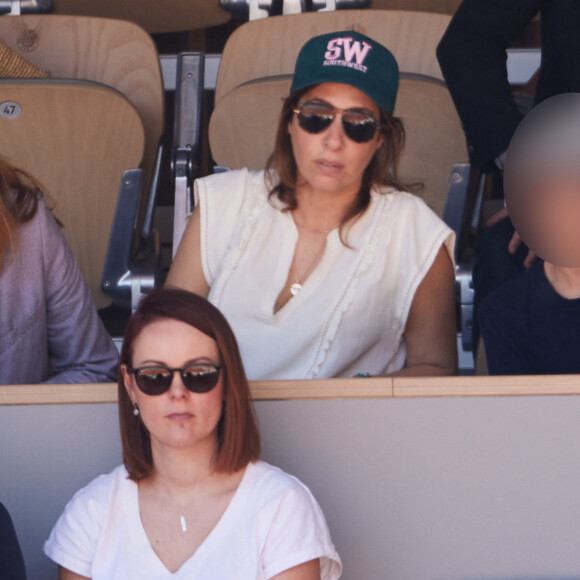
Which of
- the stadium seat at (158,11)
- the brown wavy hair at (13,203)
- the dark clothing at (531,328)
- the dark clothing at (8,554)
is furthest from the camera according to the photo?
the stadium seat at (158,11)

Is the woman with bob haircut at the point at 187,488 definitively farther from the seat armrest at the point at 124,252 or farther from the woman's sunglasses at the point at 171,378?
the seat armrest at the point at 124,252

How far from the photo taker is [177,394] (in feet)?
3.60

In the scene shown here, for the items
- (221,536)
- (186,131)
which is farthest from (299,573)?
(186,131)

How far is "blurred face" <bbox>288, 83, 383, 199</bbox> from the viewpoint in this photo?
1.54 m

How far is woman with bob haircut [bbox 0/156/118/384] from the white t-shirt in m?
0.42

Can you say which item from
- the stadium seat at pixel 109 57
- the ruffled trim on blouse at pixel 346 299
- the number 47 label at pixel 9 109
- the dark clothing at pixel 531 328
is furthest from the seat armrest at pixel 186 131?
the dark clothing at pixel 531 328

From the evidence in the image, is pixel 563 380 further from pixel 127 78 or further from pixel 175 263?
pixel 127 78

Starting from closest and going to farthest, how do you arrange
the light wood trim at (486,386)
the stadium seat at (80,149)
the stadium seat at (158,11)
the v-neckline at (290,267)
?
the light wood trim at (486,386), the v-neckline at (290,267), the stadium seat at (80,149), the stadium seat at (158,11)

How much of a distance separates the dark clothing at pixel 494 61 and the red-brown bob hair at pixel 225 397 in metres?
0.73

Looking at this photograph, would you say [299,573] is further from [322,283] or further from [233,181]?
[233,181]

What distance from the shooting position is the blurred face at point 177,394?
110 centimetres

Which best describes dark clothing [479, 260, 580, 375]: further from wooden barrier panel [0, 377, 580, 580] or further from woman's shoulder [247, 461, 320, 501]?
woman's shoulder [247, 461, 320, 501]

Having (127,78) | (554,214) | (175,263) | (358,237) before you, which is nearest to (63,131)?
(127,78)

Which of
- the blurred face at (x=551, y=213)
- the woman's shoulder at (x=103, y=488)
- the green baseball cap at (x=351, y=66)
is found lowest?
the woman's shoulder at (x=103, y=488)
